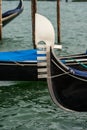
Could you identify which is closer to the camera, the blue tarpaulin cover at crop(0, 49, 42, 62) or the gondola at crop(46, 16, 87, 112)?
the gondola at crop(46, 16, 87, 112)

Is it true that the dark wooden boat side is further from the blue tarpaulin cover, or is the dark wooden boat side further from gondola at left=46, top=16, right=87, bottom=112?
the blue tarpaulin cover

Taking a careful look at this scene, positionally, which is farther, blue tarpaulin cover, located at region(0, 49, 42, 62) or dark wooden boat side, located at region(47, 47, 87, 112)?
blue tarpaulin cover, located at region(0, 49, 42, 62)

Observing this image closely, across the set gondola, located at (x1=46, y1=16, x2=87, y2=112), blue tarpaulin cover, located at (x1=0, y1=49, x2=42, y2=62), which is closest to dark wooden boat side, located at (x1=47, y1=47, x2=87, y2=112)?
gondola, located at (x1=46, y1=16, x2=87, y2=112)

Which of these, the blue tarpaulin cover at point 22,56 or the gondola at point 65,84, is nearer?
the gondola at point 65,84

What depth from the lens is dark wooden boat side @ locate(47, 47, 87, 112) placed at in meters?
8.73

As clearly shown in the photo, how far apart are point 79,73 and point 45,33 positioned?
1.04 m

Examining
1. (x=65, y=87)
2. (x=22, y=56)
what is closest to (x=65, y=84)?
(x=65, y=87)

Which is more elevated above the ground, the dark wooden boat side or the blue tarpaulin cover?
the blue tarpaulin cover

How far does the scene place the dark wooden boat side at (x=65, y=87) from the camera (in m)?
8.73

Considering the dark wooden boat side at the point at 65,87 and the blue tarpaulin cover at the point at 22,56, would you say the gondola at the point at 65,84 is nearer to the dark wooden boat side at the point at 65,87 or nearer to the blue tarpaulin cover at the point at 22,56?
the dark wooden boat side at the point at 65,87

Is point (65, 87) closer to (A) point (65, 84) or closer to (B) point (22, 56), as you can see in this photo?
(A) point (65, 84)

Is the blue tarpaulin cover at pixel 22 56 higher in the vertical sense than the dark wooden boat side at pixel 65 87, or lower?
higher

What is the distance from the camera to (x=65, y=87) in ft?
29.6

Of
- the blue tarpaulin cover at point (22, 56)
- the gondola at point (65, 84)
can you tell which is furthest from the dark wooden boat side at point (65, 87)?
the blue tarpaulin cover at point (22, 56)
